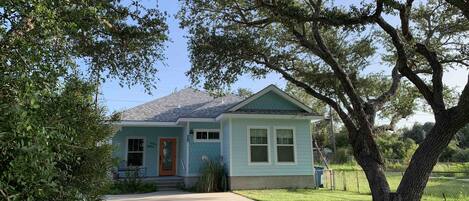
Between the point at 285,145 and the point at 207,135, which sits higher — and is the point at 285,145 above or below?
below

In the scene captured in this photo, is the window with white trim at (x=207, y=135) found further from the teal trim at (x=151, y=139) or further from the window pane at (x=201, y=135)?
the teal trim at (x=151, y=139)

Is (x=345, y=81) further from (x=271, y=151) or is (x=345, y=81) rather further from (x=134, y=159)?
(x=134, y=159)

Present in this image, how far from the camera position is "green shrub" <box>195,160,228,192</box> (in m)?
16.2

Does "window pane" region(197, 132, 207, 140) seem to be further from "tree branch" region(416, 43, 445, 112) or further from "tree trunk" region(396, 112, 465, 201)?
"tree branch" region(416, 43, 445, 112)

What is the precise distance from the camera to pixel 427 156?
8156mm

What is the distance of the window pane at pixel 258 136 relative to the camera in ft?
56.4

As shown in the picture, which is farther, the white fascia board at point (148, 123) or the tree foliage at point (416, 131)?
the tree foliage at point (416, 131)

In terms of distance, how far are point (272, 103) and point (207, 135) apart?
11.1 ft

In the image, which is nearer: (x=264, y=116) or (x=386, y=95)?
(x=386, y=95)

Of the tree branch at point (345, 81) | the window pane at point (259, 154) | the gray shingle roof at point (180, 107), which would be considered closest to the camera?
the tree branch at point (345, 81)

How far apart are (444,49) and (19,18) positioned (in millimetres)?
13052

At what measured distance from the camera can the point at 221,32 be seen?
12.6 meters

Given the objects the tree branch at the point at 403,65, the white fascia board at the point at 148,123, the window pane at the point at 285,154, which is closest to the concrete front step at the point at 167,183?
the white fascia board at the point at 148,123

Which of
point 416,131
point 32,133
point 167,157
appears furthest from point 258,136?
point 416,131
